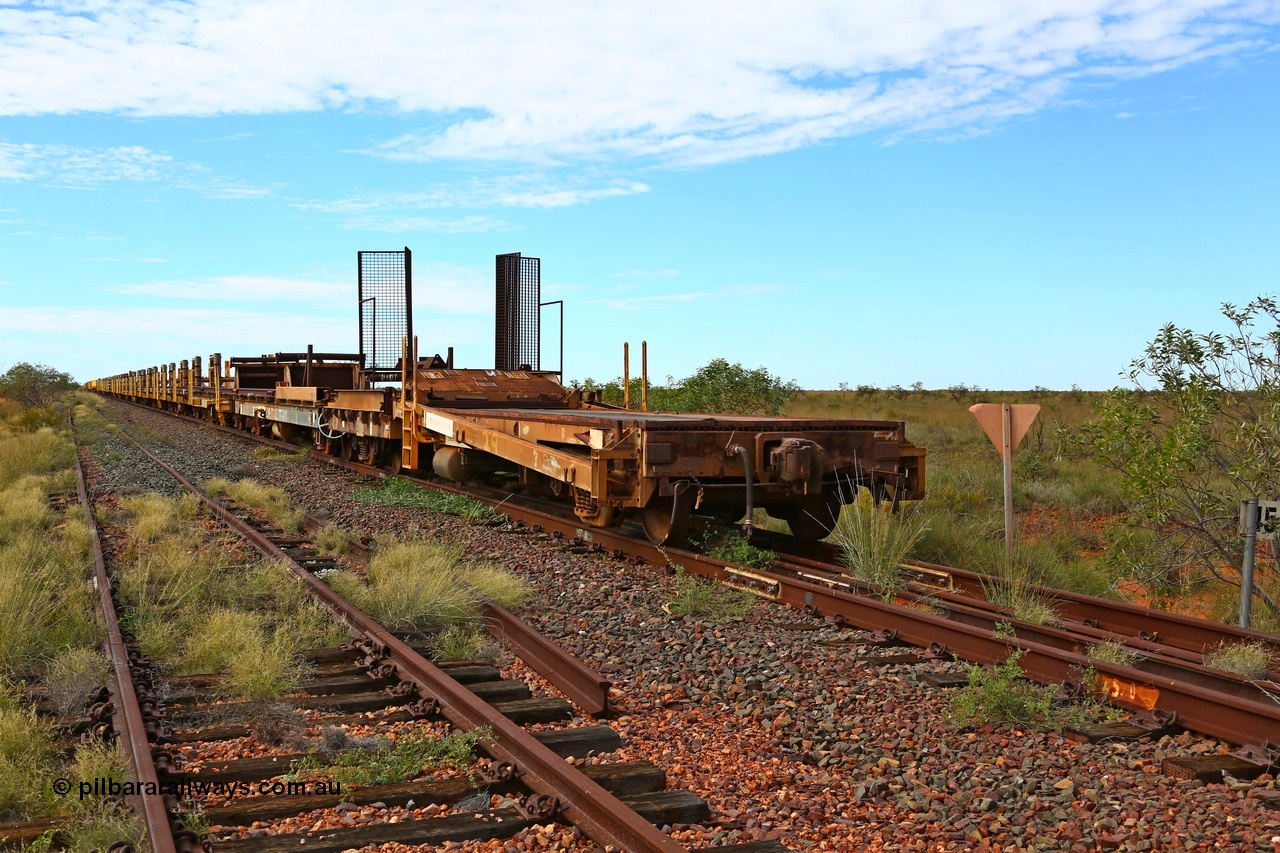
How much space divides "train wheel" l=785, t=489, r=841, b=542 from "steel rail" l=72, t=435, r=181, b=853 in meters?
6.21

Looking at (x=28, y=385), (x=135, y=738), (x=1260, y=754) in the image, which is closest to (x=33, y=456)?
(x=135, y=738)

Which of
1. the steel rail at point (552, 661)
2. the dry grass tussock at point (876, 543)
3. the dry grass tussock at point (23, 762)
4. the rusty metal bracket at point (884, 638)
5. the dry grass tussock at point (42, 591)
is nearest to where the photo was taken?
the dry grass tussock at point (23, 762)

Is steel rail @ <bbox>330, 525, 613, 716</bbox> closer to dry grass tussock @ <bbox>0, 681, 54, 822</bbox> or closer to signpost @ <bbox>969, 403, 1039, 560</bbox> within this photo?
dry grass tussock @ <bbox>0, 681, 54, 822</bbox>

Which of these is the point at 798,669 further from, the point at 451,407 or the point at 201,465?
the point at 201,465

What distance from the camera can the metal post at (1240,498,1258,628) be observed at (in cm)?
662

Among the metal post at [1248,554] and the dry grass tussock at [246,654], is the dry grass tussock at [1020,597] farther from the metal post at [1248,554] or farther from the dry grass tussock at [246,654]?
the dry grass tussock at [246,654]

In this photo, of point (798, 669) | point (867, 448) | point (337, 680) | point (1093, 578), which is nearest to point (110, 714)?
point (337, 680)

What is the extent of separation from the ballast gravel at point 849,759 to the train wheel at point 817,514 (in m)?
3.22

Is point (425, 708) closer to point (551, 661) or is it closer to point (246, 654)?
point (551, 661)

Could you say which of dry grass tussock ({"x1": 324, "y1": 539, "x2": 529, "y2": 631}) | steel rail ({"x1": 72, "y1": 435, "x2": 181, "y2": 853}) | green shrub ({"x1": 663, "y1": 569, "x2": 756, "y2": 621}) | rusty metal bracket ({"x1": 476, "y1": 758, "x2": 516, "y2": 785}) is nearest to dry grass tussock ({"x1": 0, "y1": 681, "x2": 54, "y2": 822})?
steel rail ({"x1": 72, "y1": 435, "x2": 181, "y2": 853})

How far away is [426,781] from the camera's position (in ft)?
13.3

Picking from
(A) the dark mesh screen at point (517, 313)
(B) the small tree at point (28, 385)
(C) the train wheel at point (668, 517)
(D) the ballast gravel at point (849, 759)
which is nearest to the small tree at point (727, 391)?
(A) the dark mesh screen at point (517, 313)

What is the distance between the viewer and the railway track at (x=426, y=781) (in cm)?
356

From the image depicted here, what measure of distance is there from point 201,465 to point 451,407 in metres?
7.20
